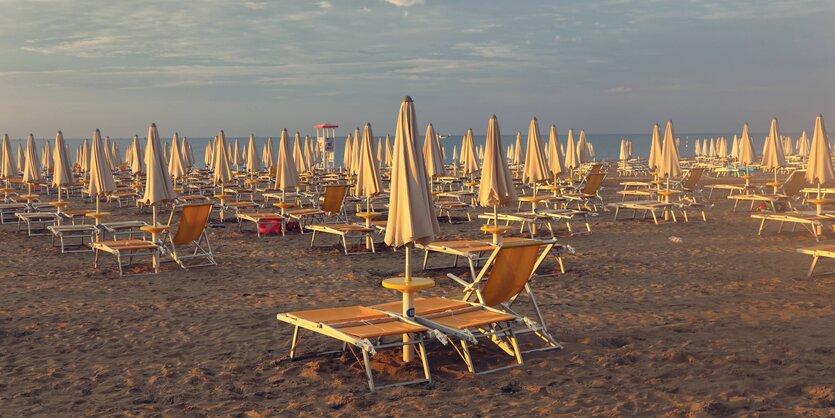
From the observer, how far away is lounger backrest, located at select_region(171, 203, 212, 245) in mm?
10164

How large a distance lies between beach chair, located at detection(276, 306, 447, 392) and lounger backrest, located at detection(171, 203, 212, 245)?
4.86m

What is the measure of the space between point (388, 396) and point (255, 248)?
769cm

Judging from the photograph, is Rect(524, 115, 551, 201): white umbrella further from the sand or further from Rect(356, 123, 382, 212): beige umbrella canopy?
the sand

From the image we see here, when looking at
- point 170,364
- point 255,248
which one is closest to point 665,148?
point 255,248

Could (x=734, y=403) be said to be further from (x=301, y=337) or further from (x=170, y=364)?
(x=170, y=364)

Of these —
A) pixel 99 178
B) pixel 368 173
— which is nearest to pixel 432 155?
pixel 368 173

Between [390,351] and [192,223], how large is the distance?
17.4 ft

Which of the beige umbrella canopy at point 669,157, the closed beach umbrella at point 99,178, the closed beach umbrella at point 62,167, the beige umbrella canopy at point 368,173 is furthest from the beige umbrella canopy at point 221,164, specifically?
the beige umbrella canopy at point 669,157

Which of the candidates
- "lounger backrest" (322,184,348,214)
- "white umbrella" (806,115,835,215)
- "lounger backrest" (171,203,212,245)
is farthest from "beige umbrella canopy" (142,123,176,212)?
"white umbrella" (806,115,835,215)

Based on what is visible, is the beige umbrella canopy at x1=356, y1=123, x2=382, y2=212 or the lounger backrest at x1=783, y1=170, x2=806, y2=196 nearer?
the beige umbrella canopy at x1=356, y1=123, x2=382, y2=212

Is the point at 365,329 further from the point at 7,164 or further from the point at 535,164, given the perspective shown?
the point at 7,164

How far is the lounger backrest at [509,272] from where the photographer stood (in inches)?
232

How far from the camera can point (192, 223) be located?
33.6ft

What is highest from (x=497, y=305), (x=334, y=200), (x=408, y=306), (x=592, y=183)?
(x=592, y=183)
